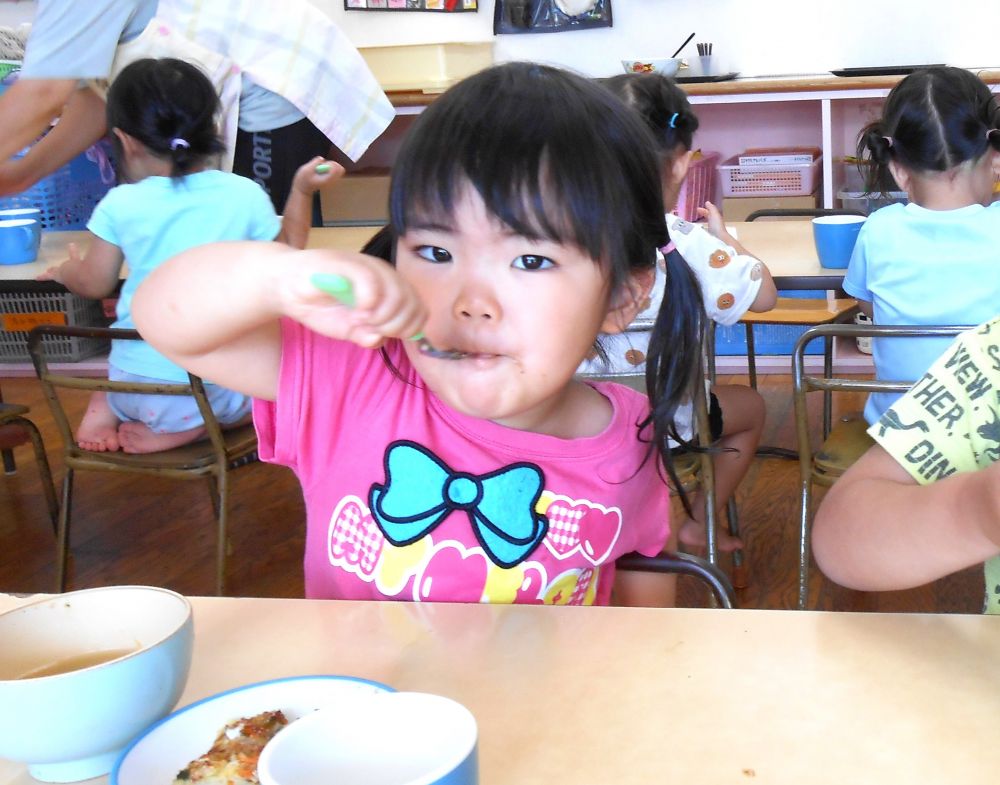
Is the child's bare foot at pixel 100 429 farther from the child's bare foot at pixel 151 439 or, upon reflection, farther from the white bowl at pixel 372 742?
the white bowl at pixel 372 742

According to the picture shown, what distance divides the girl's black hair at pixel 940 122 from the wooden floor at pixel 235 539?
0.85m

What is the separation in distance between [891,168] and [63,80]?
1822 millimetres

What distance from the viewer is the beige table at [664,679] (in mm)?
617

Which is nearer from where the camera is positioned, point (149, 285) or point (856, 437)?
point (149, 285)

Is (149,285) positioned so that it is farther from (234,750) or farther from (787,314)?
(787,314)

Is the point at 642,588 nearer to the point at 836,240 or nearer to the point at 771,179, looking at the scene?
the point at 836,240

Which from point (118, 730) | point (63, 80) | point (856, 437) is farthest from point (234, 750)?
point (63, 80)

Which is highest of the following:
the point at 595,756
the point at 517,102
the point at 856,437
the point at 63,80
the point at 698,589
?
the point at 63,80

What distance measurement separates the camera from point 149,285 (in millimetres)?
878

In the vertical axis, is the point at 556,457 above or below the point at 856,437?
above

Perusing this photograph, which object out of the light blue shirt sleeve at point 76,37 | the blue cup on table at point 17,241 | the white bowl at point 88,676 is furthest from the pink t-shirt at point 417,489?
the light blue shirt sleeve at point 76,37

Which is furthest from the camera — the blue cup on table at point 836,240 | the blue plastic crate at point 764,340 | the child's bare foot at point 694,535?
the blue plastic crate at point 764,340

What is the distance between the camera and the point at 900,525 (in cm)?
88

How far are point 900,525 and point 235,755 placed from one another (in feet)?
1.77
